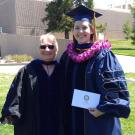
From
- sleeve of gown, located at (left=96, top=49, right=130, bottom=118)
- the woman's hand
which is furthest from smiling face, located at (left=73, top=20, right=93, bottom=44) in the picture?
the woman's hand

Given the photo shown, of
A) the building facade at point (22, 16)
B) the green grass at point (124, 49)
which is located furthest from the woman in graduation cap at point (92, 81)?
the building facade at point (22, 16)

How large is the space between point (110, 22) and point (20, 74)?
69.8 m

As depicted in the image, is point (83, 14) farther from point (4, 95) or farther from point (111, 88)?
point (4, 95)

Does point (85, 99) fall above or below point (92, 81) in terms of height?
below

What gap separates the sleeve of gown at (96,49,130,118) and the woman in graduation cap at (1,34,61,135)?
1.89 ft

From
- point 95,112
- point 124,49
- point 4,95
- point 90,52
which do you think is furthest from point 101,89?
point 124,49

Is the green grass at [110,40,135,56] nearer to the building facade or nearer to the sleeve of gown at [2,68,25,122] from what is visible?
the building facade

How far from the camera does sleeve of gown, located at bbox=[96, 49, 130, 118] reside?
3693 millimetres

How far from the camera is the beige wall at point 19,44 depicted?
28256mm

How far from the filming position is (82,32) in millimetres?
3832

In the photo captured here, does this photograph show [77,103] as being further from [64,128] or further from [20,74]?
[20,74]

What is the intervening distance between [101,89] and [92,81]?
12 cm

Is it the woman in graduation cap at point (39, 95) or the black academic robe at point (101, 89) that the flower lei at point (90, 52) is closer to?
the black academic robe at point (101, 89)

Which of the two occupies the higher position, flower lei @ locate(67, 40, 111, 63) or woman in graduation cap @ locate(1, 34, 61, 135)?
flower lei @ locate(67, 40, 111, 63)
